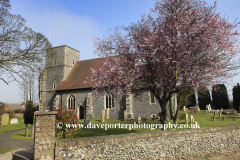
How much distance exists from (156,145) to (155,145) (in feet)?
0.16

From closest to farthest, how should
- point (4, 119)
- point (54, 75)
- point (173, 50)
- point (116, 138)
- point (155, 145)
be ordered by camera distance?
point (116, 138) → point (155, 145) → point (173, 50) → point (4, 119) → point (54, 75)

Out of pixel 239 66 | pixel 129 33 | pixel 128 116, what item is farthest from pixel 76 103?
pixel 239 66

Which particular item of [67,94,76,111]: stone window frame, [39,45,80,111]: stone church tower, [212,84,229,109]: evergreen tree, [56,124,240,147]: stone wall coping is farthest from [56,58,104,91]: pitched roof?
[212,84,229,109]: evergreen tree

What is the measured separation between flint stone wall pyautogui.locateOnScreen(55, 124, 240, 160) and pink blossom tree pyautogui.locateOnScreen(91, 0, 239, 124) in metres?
2.45

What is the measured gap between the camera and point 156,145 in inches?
266

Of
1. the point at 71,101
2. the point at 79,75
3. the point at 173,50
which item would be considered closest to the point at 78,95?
the point at 71,101

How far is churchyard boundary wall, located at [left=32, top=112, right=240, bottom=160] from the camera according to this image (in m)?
5.52

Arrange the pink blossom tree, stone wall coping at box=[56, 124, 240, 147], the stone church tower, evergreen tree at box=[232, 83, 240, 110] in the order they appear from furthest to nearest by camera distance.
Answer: evergreen tree at box=[232, 83, 240, 110], the stone church tower, the pink blossom tree, stone wall coping at box=[56, 124, 240, 147]

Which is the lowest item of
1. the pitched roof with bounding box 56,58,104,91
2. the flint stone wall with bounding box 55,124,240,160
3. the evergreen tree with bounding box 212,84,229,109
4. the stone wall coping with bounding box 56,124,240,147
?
the flint stone wall with bounding box 55,124,240,160

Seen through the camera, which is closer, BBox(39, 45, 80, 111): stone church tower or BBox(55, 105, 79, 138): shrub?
BBox(55, 105, 79, 138): shrub

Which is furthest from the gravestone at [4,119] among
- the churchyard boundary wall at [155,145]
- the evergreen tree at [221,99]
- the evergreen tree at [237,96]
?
the evergreen tree at [237,96]

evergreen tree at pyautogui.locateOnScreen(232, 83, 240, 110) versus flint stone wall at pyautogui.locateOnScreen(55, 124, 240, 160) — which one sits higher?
evergreen tree at pyautogui.locateOnScreen(232, 83, 240, 110)

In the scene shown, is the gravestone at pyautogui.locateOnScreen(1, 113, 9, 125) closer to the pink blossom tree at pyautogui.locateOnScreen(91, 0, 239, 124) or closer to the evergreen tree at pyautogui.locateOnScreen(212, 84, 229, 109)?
the pink blossom tree at pyautogui.locateOnScreen(91, 0, 239, 124)

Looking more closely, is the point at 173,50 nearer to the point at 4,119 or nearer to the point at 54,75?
the point at 4,119
